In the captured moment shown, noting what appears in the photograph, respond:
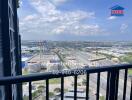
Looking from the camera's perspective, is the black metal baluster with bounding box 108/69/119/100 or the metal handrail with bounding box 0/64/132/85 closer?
the metal handrail with bounding box 0/64/132/85

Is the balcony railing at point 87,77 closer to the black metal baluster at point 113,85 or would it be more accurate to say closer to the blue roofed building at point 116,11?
the black metal baluster at point 113,85

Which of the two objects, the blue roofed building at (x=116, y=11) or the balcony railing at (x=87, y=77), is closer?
the balcony railing at (x=87, y=77)

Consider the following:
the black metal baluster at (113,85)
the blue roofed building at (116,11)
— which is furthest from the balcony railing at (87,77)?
the blue roofed building at (116,11)

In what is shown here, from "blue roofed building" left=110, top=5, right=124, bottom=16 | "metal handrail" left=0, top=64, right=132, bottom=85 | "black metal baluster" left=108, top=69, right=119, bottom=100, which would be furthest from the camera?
"blue roofed building" left=110, top=5, right=124, bottom=16

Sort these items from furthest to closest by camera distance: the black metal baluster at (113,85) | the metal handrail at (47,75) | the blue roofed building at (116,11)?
the blue roofed building at (116,11) < the black metal baluster at (113,85) < the metal handrail at (47,75)

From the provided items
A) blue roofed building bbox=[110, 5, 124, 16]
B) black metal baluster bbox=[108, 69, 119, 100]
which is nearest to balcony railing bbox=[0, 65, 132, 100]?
black metal baluster bbox=[108, 69, 119, 100]

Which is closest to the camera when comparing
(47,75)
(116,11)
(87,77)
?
(47,75)

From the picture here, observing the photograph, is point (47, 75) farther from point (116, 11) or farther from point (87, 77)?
point (116, 11)

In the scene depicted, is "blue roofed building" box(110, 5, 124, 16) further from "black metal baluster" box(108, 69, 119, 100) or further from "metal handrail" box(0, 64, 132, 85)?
"metal handrail" box(0, 64, 132, 85)

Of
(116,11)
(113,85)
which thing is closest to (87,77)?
(113,85)

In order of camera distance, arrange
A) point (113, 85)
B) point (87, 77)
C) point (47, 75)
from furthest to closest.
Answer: point (113, 85)
point (87, 77)
point (47, 75)

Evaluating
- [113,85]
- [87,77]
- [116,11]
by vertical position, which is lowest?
[113,85]
